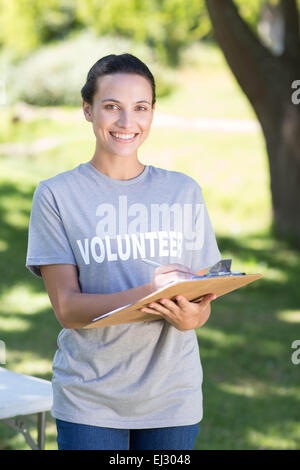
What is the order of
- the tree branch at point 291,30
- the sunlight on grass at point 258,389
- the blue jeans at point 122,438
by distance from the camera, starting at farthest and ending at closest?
the tree branch at point 291,30 → the sunlight on grass at point 258,389 → the blue jeans at point 122,438

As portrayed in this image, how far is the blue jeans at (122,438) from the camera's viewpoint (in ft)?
6.67

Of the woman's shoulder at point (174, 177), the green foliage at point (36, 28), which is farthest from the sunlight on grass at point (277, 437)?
the green foliage at point (36, 28)

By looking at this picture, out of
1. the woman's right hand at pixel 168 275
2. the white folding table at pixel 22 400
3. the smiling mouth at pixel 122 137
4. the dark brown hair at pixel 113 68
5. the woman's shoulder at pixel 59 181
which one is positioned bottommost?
the white folding table at pixel 22 400

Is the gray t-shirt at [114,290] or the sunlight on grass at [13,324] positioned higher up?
the gray t-shirt at [114,290]

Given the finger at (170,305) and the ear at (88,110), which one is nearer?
the finger at (170,305)

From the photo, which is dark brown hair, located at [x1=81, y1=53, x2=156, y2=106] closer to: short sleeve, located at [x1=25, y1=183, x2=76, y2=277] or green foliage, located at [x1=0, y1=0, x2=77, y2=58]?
short sleeve, located at [x1=25, y1=183, x2=76, y2=277]

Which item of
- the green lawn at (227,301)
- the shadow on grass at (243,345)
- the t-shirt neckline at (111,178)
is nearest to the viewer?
the t-shirt neckline at (111,178)

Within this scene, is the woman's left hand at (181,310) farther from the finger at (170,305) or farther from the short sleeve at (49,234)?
the short sleeve at (49,234)

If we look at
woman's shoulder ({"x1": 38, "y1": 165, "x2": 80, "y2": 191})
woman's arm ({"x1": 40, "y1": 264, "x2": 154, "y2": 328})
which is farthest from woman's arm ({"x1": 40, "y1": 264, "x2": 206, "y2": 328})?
woman's shoulder ({"x1": 38, "y1": 165, "x2": 80, "y2": 191})

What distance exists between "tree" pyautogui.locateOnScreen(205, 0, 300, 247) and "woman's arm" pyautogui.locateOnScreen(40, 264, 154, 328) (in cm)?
663

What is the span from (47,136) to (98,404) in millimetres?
14890

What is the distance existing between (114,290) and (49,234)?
0.23m

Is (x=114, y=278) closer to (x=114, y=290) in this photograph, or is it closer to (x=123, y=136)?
(x=114, y=290)

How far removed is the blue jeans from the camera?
2033 millimetres
